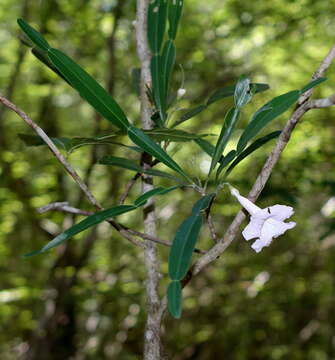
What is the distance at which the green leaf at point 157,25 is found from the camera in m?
0.98

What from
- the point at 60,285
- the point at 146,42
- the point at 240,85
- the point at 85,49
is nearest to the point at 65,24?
the point at 85,49

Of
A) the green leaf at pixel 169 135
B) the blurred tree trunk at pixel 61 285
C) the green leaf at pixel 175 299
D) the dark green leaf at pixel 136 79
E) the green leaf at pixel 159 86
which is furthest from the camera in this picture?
the blurred tree trunk at pixel 61 285

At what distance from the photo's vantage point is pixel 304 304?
3678mm

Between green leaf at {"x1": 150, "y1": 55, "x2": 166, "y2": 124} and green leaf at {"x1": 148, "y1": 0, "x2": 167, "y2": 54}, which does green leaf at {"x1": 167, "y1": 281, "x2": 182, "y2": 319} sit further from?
green leaf at {"x1": 148, "y1": 0, "x2": 167, "y2": 54}

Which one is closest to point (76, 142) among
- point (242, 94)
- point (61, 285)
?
point (242, 94)

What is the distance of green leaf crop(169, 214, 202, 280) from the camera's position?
607 mm

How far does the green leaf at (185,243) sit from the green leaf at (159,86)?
24 cm

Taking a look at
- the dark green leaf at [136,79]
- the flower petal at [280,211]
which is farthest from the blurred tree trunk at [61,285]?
the flower petal at [280,211]

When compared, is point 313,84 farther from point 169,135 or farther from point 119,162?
point 119,162

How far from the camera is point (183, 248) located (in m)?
0.63

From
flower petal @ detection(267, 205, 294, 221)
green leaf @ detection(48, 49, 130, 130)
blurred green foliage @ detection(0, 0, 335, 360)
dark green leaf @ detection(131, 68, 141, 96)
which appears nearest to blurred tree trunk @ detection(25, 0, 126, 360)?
blurred green foliage @ detection(0, 0, 335, 360)

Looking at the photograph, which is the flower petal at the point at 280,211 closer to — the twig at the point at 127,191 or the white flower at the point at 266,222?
the white flower at the point at 266,222

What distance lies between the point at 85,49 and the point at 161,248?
4.61ft

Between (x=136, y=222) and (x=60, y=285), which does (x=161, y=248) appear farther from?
(x=60, y=285)
